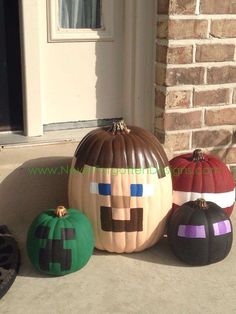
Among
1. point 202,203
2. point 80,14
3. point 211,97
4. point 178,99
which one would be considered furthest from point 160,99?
point 202,203

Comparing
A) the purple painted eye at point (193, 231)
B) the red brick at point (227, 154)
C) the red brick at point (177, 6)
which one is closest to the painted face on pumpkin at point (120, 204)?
the purple painted eye at point (193, 231)

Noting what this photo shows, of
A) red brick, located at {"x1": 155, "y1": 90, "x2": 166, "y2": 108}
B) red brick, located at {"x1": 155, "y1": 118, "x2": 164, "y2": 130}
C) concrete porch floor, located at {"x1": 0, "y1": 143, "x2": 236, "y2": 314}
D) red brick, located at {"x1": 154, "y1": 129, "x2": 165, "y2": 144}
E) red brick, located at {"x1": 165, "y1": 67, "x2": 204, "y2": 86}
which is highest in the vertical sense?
red brick, located at {"x1": 165, "y1": 67, "x2": 204, "y2": 86}

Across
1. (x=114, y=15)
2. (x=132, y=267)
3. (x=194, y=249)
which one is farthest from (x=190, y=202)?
(x=114, y=15)

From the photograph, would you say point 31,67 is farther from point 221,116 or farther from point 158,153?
point 221,116

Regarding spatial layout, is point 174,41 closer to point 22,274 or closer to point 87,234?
point 87,234

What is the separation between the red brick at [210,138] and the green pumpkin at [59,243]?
1.05 metres

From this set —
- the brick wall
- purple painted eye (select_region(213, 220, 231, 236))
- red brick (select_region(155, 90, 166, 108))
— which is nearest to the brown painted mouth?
purple painted eye (select_region(213, 220, 231, 236))

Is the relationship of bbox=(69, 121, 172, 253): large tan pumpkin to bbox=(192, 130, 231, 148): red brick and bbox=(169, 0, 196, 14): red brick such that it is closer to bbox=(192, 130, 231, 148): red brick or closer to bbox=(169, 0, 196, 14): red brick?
bbox=(192, 130, 231, 148): red brick

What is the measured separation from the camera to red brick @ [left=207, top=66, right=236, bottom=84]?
2.94 meters

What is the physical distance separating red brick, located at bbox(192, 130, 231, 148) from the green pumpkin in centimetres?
105

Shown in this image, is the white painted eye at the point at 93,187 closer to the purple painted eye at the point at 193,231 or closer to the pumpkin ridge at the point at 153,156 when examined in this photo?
the pumpkin ridge at the point at 153,156

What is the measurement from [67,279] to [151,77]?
134 centimetres

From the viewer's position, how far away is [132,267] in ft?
7.81

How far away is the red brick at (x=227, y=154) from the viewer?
10.3 ft
